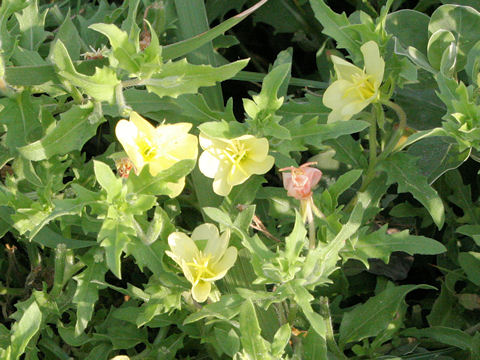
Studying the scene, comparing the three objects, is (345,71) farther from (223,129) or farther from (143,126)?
(143,126)

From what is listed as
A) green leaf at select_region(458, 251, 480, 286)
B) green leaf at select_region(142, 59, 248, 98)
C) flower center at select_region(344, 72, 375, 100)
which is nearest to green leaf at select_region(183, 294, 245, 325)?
green leaf at select_region(142, 59, 248, 98)

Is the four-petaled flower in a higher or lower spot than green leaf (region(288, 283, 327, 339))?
higher

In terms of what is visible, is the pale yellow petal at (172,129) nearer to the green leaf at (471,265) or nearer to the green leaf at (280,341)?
the green leaf at (280,341)

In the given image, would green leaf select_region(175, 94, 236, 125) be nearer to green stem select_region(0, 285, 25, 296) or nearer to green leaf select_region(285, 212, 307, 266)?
green leaf select_region(285, 212, 307, 266)

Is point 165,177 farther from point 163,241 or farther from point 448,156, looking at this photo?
point 448,156

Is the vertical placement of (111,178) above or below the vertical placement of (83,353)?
above

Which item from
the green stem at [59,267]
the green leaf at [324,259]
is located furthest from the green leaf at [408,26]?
the green stem at [59,267]

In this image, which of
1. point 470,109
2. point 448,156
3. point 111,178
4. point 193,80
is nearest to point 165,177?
point 111,178
